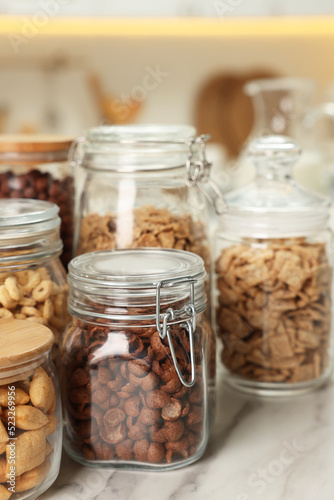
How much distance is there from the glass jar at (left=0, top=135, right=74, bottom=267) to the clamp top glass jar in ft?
0.12

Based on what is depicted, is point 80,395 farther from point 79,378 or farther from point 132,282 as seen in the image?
point 132,282

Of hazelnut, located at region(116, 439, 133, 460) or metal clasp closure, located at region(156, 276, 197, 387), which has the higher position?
metal clasp closure, located at region(156, 276, 197, 387)

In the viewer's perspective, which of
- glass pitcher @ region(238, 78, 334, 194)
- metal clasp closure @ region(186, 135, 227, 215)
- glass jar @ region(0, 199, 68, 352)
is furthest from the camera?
glass pitcher @ region(238, 78, 334, 194)

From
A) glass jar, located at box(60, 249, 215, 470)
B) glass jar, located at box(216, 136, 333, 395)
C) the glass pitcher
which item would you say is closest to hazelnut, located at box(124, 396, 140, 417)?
glass jar, located at box(60, 249, 215, 470)

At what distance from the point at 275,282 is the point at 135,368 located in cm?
24

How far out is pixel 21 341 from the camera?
521 mm

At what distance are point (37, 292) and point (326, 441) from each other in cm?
33

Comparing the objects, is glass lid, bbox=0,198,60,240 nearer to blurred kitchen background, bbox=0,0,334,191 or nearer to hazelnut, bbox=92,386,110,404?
hazelnut, bbox=92,386,110,404

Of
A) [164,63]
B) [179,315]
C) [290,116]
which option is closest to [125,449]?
Answer: [179,315]

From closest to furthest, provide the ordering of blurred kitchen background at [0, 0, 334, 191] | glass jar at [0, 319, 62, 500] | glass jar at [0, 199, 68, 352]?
glass jar at [0, 319, 62, 500]
glass jar at [0, 199, 68, 352]
blurred kitchen background at [0, 0, 334, 191]

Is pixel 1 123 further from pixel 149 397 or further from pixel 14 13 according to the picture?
pixel 149 397

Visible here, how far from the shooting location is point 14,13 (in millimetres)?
1696

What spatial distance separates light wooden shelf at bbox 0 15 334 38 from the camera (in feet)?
6.25

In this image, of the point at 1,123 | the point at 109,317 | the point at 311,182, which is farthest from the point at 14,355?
the point at 1,123
